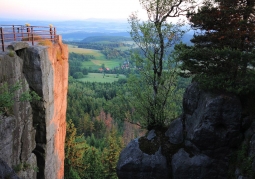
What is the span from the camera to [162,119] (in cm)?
1852

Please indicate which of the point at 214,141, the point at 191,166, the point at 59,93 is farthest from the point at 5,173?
the point at 59,93

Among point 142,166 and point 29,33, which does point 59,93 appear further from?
point 142,166

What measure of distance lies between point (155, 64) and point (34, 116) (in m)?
9.64

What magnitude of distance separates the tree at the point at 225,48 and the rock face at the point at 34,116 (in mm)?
9372

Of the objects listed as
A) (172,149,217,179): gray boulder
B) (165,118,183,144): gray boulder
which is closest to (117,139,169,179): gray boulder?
(172,149,217,179): gray boulder

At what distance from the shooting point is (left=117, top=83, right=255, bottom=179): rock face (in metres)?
12.8

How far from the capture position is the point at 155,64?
1878cm

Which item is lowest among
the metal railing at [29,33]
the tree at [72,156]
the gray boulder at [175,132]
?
the tree at [72,156]

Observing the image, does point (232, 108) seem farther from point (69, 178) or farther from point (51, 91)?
point (69, 178)

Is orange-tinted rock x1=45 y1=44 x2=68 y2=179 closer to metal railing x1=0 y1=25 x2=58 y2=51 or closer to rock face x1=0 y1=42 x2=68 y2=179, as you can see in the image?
rock face x1=0 y1=42 x2=68 y2=179

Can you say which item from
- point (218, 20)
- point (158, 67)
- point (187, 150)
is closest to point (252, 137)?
point (187, 150)

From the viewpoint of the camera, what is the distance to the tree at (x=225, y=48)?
1252 cm

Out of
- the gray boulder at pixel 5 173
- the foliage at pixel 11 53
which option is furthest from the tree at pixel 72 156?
the gray boulder at pixel 5 173

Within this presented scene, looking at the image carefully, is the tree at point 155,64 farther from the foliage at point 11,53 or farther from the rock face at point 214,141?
the foliage at point 11,53
